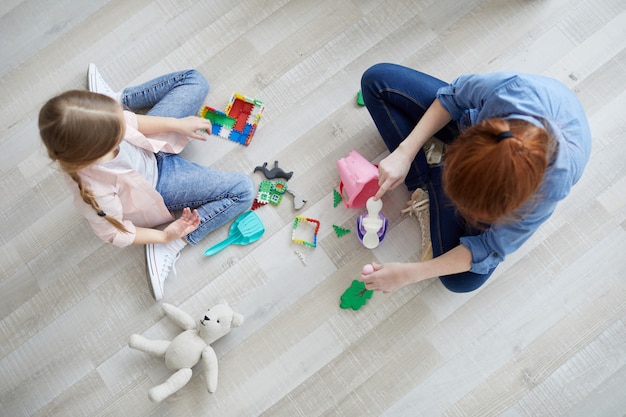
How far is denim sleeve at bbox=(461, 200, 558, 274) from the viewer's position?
2.75 ft

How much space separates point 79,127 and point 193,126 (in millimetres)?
308

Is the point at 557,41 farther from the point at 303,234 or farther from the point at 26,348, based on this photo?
the point at 26,348

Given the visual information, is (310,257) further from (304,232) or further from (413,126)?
(413,126)

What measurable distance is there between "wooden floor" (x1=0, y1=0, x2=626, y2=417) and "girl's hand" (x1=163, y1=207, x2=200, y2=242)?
77mm

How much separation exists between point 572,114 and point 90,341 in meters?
1.05

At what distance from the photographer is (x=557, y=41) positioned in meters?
1.18

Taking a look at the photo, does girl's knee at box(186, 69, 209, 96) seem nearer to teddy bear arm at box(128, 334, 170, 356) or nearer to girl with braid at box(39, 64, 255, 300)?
girl with braid at box(39, 64, 255, 300)

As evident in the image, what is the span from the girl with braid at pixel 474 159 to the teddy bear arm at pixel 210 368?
0.35m

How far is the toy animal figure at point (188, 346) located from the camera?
1041mm

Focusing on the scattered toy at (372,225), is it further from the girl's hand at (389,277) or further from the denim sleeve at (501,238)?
the denim sleeve at (501,238)

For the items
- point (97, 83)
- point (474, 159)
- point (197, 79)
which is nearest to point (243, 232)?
point (197, 79)

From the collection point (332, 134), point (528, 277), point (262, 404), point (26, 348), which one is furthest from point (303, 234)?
point (26, 348)

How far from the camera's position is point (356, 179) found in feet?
3.52

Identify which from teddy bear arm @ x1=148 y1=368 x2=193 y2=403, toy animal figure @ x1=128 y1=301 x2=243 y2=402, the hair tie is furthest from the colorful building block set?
the hair tie
